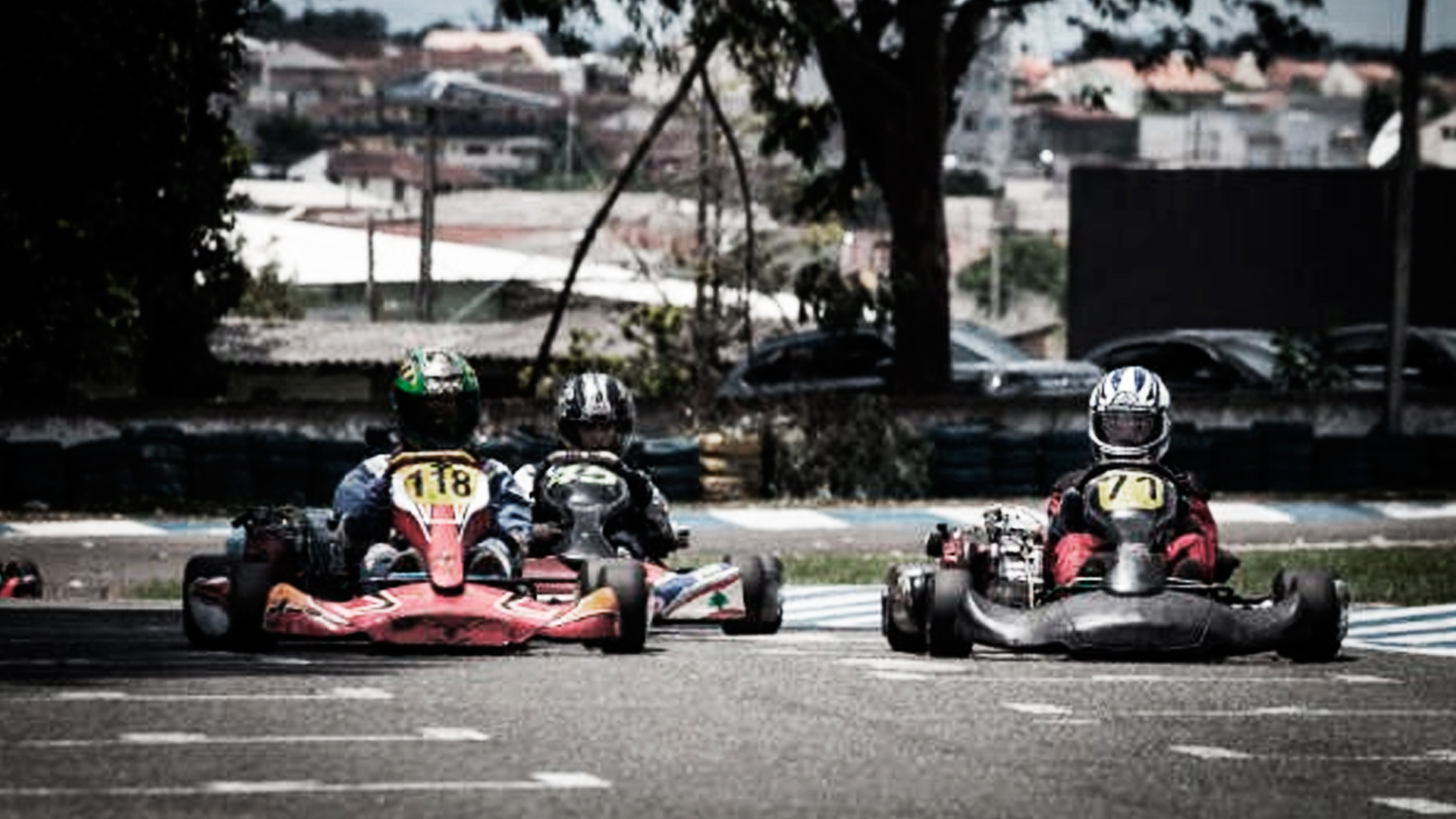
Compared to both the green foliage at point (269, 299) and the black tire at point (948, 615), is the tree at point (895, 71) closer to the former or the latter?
the black tire at point (948, 615)

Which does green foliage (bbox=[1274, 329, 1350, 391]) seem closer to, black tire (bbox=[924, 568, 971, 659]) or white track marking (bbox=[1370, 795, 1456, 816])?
black tire (bbox=[924, 568, 971, 659])

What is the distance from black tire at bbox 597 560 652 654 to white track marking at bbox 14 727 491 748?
3.80 meters

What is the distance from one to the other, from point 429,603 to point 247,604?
2.33ft

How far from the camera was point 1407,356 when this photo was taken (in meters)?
41.8

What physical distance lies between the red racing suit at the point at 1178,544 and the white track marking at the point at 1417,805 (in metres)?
5.43

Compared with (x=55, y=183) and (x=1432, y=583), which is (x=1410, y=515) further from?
(x=55, y=183)

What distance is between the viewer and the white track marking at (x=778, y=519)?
3209 centimetres

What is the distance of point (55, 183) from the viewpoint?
116 feet

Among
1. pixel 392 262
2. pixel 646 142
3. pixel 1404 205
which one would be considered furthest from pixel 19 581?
pixel 392 262

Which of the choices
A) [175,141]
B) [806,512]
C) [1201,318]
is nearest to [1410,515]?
[806,512]

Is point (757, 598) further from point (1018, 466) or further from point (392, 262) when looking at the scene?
point (392, 262)

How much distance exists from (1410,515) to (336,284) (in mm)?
54221

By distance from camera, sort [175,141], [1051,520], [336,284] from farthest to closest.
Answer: [336,284] → [175,141] → [1051,520]

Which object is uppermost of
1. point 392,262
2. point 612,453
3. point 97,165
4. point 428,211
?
point 97,165
